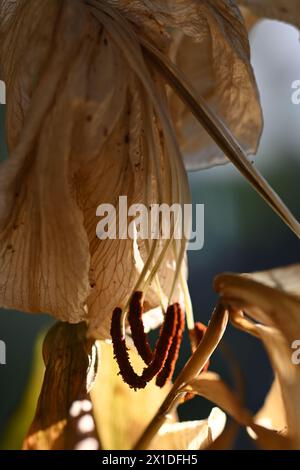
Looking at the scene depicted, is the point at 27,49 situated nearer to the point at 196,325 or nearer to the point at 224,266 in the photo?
the point at 196,325

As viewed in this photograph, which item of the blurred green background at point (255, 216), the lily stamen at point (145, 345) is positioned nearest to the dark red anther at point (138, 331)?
the lily stamen at point (145, 345)

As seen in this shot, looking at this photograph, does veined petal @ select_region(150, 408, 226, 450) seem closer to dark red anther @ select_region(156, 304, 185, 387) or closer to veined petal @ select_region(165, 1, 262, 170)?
dark red anther @ select_region(156, 304, 185, 387)

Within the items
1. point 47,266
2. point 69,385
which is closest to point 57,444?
point 69,385

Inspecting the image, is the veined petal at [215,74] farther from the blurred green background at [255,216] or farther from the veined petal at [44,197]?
the blurred green background at [255,216]

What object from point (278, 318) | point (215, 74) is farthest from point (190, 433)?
point (215, 74)

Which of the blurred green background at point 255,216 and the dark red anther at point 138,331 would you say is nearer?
the dark red anther at point 138,331

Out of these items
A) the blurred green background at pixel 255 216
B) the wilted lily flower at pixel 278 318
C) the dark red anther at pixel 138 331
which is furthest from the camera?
the blurred green background at pixel 255 216

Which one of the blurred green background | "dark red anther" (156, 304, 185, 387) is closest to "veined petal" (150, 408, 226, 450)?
"dark red anther" (156, 304, 185, 387)

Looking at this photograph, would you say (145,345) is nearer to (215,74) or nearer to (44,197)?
(44,197)
